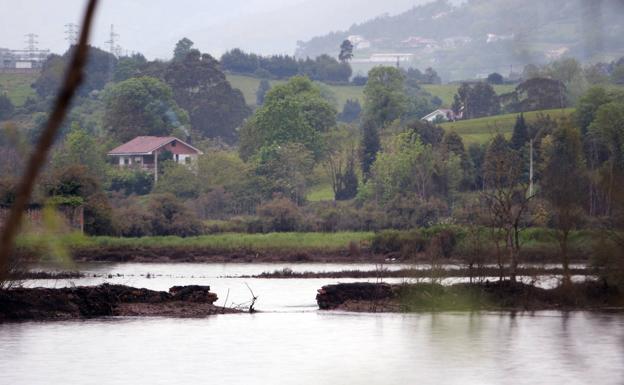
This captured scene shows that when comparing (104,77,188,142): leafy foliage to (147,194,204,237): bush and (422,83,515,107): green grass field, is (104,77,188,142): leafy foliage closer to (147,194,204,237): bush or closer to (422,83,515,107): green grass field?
(147,194,204,237): bush

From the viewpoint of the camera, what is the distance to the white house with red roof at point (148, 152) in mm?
96500

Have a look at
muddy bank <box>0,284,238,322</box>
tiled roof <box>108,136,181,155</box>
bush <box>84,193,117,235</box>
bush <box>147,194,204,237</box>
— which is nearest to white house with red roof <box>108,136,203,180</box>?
tiled roof <box>108,136,181,155</box>

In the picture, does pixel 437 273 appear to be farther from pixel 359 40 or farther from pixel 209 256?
pixel 209 256

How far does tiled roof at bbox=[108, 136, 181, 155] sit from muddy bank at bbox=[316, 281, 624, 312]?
63518mm

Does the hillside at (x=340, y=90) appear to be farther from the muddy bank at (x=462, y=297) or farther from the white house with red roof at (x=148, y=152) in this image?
the muddy bank at (x=462, y=297)

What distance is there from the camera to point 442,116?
11750cm

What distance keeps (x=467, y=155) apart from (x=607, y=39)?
261ft

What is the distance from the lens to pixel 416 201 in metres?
72.2

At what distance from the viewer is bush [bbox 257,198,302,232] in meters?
70.6

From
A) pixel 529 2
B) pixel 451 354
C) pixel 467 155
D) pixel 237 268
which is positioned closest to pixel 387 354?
pixel 451 354

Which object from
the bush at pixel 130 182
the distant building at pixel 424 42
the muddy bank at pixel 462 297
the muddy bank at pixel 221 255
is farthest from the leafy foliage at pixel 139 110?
the distant building at pixel 424 42

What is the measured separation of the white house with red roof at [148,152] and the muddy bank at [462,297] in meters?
59.4

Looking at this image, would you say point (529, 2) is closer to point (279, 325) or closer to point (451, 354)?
point (451, 354)

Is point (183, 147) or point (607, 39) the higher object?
point (183, 147)
